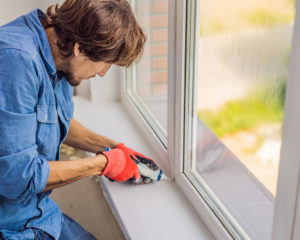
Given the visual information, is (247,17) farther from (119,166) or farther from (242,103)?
(119,166)

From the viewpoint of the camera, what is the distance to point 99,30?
3.87 ft

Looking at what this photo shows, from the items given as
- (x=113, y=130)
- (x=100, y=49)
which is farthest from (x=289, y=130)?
(x=113, y=130)

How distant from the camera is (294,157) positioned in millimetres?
880

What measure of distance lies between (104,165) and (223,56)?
1.77 feet

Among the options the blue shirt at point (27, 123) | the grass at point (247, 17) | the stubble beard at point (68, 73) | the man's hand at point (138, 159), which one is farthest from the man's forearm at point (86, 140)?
the grass at point (247, 17)

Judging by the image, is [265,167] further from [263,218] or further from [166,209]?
[166,209]

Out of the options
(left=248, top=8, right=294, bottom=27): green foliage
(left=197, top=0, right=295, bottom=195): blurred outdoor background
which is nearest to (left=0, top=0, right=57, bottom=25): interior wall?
(left=197, top=0, right=295, bottom=195): blurred outdoor background

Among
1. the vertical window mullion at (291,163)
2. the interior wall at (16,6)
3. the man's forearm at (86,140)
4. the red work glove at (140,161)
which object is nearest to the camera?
the vertical window mullion at (291,163)

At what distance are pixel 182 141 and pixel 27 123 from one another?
0.57 metres

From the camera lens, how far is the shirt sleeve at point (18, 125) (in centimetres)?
113

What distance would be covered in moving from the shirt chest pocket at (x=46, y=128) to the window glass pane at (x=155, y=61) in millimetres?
556

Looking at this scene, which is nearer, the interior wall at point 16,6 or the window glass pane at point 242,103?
the window glass pane at point 242,103

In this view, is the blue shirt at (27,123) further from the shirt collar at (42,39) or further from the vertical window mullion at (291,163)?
the vertical window mullion at (291,163)

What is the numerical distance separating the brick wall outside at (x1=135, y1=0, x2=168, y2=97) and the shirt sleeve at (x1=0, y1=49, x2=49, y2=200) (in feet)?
2.09
